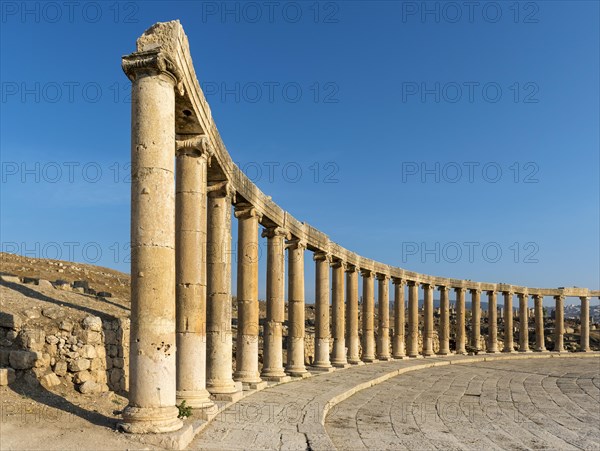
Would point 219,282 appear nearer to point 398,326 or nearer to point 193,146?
point 193,146

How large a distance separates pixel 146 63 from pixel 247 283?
11.7 m

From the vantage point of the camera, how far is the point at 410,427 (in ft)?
56.3

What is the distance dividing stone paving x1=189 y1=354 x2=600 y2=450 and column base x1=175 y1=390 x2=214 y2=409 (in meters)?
0.63

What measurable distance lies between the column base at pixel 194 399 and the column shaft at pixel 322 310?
16.5 m

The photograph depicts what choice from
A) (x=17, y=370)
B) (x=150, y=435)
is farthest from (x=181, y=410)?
(x=17, y=370)

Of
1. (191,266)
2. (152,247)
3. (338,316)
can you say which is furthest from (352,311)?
(152,247)

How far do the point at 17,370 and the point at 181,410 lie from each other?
13.2 ft

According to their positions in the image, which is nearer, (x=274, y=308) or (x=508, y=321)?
(x=274, y=308)

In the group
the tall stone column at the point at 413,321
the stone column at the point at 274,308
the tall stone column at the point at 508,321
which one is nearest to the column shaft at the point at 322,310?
the stone column at the point at 274,308

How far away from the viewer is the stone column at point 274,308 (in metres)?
25.0

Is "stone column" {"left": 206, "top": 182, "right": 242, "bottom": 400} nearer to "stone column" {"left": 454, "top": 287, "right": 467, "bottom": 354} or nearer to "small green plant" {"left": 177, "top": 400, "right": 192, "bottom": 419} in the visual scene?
"small green plant" {"left": 177, "top": 400, "right": 192, "bottom": 419}

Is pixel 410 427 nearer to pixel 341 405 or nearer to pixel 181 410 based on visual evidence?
pixel 341 405

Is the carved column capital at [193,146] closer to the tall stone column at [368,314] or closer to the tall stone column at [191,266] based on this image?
the tall stone column at [191,266]

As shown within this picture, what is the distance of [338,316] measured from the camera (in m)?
34.2
